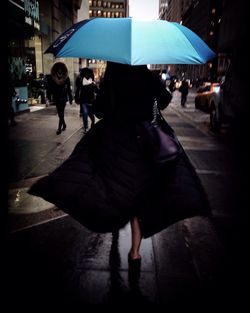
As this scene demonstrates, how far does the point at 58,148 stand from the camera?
8867 millimetres

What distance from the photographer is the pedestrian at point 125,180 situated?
300 cm

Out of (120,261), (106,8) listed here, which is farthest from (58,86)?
(106,8)

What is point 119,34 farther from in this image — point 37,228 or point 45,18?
point 45,18

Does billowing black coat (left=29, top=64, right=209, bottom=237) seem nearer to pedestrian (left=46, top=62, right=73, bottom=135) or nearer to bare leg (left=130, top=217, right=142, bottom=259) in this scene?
bare leg (left=130, top=217, right=142, bottom=259)

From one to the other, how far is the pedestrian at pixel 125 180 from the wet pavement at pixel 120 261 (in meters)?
0.51

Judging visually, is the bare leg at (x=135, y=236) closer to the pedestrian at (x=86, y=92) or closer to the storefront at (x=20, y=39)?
the pedestrian at (x=86, y=92)

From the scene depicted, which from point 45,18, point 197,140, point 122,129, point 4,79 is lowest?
point 197,140

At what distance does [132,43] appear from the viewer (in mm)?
2730

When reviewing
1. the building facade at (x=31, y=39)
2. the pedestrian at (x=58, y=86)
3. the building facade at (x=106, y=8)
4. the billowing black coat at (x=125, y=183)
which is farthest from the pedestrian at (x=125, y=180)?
the building facade at (x=106, y=8)

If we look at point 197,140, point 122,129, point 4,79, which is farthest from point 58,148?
point 122,129

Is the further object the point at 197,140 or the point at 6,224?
the point at 197,140

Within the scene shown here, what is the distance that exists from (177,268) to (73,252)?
112 cm

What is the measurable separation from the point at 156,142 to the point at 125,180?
0.44 metres

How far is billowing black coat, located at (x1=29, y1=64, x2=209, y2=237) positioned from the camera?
3.01 m
